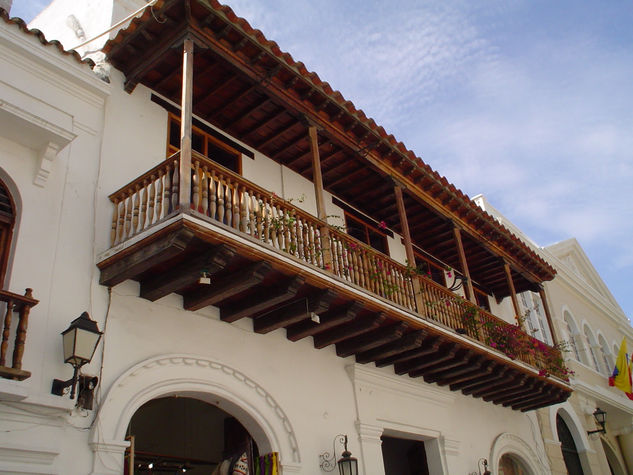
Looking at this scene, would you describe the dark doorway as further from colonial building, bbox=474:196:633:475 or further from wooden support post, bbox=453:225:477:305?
→ colonial building, bbox=474:196:633:475

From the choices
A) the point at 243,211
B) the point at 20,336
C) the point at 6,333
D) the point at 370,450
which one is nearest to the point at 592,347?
the point at 370,450

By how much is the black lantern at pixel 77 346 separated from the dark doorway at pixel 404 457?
659 cm

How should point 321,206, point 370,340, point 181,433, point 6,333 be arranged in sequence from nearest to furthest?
point 6,333
point 321,206
point 370,340
point 181,433

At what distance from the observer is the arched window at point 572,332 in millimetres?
17081

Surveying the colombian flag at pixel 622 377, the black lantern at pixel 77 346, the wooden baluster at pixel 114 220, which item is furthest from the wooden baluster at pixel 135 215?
the colombian flag at pixel 622 377

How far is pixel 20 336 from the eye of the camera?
5.27m

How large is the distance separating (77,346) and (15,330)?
1.96 ft

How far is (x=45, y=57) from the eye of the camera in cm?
691

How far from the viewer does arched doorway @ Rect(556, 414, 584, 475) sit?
47.0 ft

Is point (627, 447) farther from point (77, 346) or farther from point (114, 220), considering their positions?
point (77, 346)

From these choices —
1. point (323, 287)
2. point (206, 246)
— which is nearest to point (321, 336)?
point (323, 287)

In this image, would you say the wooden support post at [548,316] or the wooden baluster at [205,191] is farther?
the wooden support post at [548,316]

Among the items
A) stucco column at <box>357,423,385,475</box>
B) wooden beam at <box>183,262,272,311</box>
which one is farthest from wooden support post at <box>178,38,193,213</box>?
stucco column at <box>357,423,385,475</box>

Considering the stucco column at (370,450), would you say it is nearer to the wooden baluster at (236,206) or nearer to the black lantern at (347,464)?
the black lantern at (347,464)
